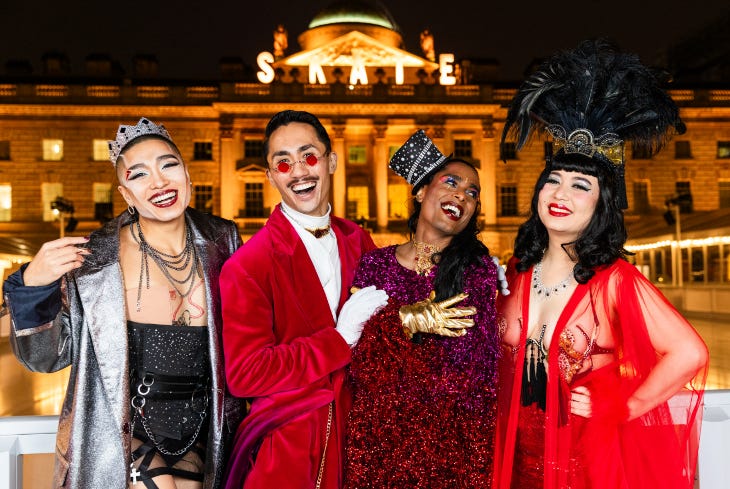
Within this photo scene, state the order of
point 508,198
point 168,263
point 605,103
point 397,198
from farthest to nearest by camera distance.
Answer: point 508,198, point 397,198, point 168,263, point 605,103

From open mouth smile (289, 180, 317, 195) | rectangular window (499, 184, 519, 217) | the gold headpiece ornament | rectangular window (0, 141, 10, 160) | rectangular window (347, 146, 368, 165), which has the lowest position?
open mouth smile (289, 180, 317, 195)

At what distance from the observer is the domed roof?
48000mm

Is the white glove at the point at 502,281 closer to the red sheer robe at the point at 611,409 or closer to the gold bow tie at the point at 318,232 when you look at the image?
the red sheer robe at the point at 611,409

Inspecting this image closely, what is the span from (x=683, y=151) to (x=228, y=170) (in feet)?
101

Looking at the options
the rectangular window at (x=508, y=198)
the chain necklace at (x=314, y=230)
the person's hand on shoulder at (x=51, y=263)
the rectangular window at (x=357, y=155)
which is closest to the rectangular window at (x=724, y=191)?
the rectangular window at (x=508, y=198)

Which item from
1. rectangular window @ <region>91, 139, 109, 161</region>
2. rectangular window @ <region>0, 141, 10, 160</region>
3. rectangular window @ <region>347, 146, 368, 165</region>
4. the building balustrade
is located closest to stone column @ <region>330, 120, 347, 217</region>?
rectangular window @ <region>347, 146, 368, 165</region>

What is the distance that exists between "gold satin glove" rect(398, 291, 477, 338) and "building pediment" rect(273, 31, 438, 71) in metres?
40.8

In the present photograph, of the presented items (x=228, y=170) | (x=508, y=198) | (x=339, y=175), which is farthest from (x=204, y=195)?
(x=508, y=198)

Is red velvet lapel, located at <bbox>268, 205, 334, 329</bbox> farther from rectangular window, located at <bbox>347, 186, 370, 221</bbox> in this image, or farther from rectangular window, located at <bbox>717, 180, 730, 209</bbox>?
rectangular window, located at <bbox>717, 180, 730, 209</bbox>

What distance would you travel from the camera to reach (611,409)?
2531 mm

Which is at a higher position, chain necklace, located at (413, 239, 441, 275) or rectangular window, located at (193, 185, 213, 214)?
rectangular window, located at (193, 185, 213, 214)

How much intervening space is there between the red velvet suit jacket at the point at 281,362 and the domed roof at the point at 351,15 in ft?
156

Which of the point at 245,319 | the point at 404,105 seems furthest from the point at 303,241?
the point at 404,105

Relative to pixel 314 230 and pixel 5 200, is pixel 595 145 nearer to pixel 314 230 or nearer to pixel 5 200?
pixel 314 230
